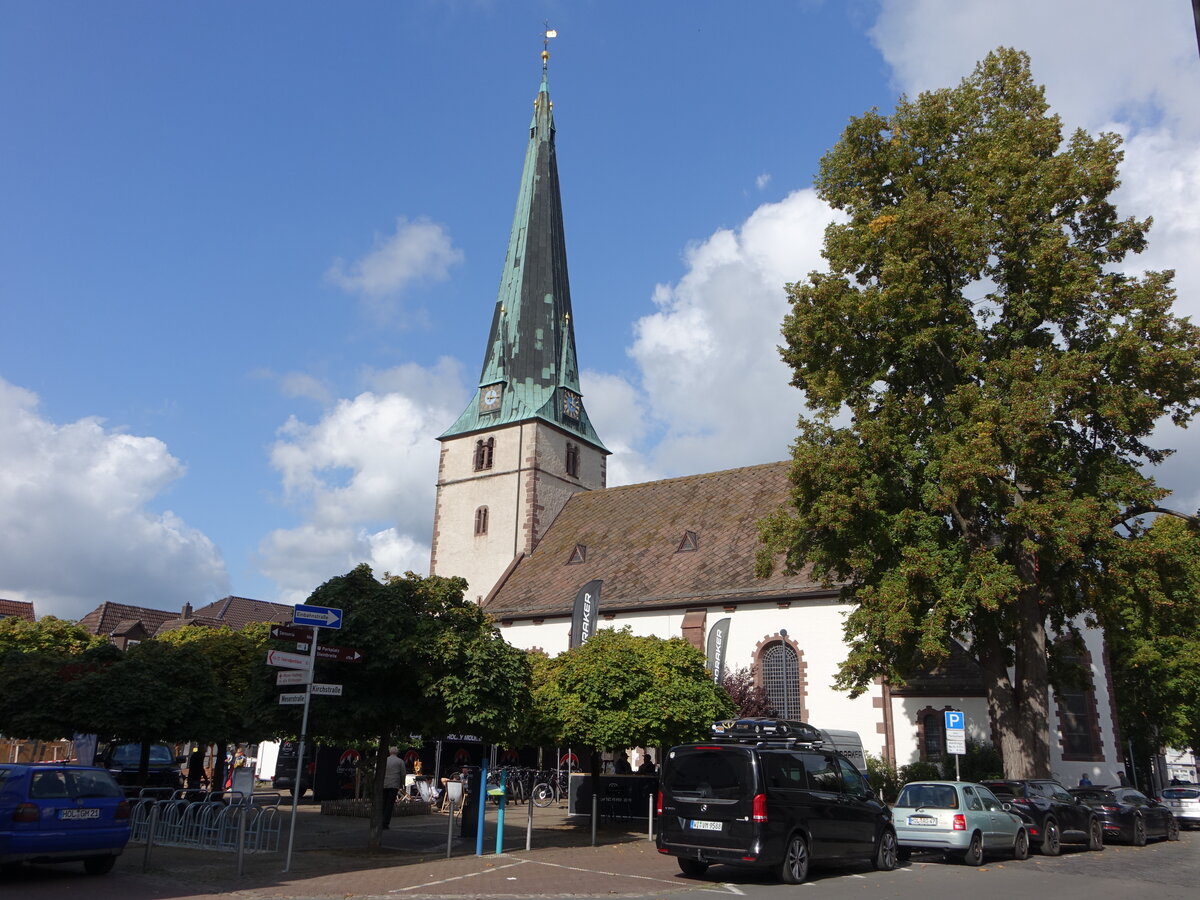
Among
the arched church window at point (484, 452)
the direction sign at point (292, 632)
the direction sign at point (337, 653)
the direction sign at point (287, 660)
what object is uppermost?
the arched church window at point (484, 452)

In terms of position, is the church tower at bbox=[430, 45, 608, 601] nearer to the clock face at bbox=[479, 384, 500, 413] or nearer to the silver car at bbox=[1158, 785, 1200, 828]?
the clock face at bbox=[479, 384, 500, 413]

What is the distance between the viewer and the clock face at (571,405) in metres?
49.1

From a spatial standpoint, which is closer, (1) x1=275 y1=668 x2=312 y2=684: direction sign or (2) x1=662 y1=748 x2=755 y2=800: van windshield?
(1) x1=275 y1=668 x2=312 y2=684: direction sign

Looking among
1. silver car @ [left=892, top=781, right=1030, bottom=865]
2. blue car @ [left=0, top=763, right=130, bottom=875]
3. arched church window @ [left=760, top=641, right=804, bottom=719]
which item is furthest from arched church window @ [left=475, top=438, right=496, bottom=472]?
blue car @ [left=0, top=763, right=130, bottom=875]

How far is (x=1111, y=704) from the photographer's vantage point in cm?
3108

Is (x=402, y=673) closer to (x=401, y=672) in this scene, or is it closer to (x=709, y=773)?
(x=401, y=672)

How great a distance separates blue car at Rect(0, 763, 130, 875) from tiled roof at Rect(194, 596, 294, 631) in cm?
6025

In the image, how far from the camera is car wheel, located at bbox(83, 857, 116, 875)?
12.3 meters

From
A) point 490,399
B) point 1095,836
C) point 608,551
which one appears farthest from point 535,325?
point 1095,836

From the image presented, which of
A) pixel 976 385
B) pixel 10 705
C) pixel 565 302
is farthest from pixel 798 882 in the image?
pixel 565 302

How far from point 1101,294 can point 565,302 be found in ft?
109

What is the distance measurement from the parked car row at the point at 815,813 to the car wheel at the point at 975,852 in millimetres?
22

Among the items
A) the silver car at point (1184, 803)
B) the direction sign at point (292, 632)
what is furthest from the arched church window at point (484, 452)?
the direction sign at point (292, 632)

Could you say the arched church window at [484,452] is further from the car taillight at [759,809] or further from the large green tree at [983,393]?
the car taillight at [759,809]
